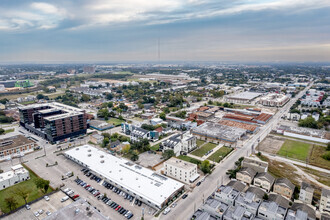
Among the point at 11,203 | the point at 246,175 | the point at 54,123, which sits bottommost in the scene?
the point at 246,175

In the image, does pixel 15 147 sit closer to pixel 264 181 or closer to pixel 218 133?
pixel 218 133

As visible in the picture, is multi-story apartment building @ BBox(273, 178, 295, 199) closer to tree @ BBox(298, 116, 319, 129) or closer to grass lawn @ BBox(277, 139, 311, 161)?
grass lawn @ BBox(277, 139, 311, 161)

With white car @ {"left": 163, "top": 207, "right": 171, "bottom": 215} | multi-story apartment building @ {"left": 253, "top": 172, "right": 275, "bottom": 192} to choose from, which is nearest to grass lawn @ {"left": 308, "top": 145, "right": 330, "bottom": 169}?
multi-story apartment building @ {"left": 253, "top": 172, "right": 275, "bottom": 192}

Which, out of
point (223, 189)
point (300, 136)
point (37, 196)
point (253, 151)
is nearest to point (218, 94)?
point (300, 136)

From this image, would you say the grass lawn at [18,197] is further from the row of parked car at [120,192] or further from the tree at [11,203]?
the row of parked car at [120,192]

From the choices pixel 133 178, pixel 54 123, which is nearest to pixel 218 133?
pixel 133 178

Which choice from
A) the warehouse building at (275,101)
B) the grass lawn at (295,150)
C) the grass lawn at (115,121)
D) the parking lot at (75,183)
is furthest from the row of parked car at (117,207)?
the warehouse building at (275,101)
